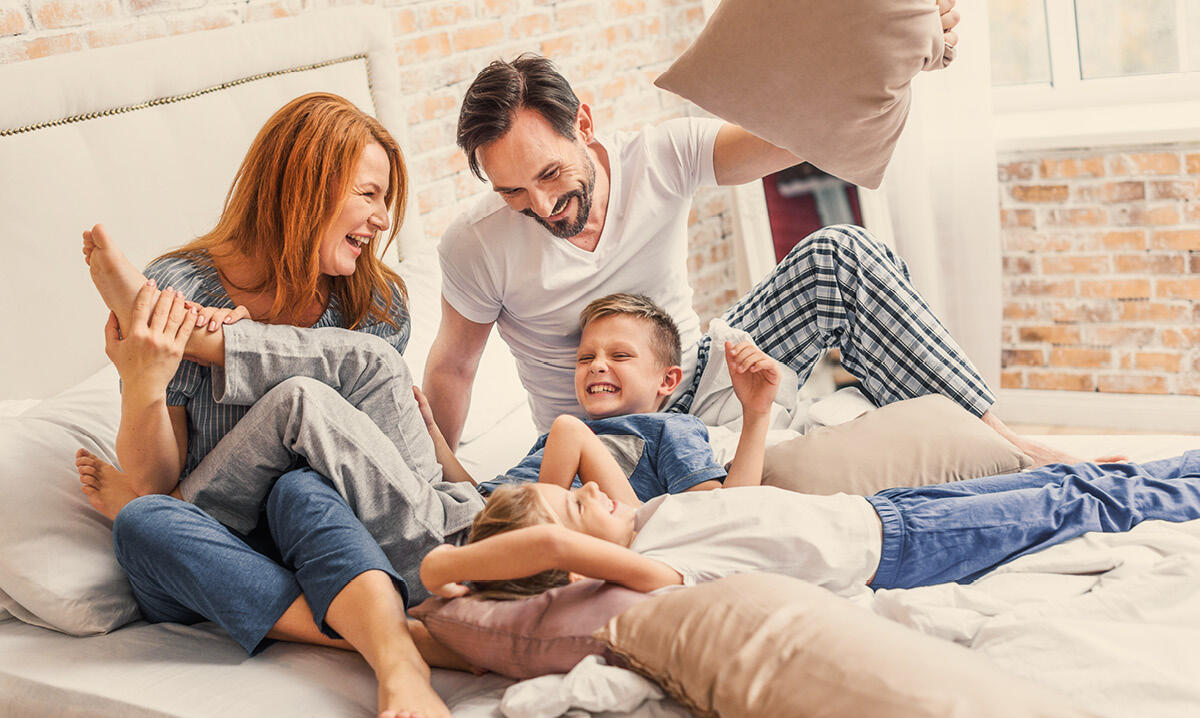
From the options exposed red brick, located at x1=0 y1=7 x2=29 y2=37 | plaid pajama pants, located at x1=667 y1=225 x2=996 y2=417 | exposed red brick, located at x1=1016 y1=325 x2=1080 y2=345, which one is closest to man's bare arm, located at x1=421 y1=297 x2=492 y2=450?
plaid pajama pants, located at x1=667 y1=225 x2=996 y2=417

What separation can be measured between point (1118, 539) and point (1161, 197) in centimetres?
189

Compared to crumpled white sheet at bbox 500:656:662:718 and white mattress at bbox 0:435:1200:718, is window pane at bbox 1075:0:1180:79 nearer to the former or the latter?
white mattress at bbox 0:435:1200:718

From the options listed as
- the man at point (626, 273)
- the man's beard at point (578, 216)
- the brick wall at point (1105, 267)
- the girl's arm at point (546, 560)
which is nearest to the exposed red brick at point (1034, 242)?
the brick wall at point (1105, 267)

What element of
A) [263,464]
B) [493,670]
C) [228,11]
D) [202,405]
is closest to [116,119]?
[228,11]

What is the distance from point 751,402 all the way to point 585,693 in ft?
2.20

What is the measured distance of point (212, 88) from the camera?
6.66 feet

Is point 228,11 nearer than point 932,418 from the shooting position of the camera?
No

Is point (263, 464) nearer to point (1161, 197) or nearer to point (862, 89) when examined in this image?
point (862, 89)

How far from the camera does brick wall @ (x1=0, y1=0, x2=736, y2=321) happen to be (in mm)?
1877

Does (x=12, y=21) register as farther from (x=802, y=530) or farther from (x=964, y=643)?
(x=964, y=643)

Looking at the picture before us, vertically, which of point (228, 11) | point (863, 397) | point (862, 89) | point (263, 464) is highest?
point (228, 11)

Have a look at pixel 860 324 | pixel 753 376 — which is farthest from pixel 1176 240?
pixel 753 376

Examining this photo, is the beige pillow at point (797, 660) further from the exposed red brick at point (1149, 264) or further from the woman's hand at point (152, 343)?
the exposed red brick at point (1149, 264)

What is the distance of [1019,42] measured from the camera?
3.17m
